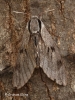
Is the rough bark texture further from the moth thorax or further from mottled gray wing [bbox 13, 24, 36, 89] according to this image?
the moth thorax

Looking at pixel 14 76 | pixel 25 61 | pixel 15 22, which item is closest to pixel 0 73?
pixel 14 76

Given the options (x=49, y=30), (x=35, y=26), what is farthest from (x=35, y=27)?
(x=49, y=30)

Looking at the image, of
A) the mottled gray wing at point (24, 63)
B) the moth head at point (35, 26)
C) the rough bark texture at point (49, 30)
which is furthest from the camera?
the moth head at point (35, 26)

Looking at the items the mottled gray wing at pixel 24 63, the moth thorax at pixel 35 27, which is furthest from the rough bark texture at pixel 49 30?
the moth thorax at pixel 35 27

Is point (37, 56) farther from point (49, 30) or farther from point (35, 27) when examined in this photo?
point (35, 27)

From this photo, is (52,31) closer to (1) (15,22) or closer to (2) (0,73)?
(1) (15,22)

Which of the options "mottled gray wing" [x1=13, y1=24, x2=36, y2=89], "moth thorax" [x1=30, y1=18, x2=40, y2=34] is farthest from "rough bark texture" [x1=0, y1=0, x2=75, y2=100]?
"moth thorax" [x1=30, y1=18, x2=40, y2=34]

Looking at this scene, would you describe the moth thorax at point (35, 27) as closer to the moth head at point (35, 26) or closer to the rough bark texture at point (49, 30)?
the moth head at point (35, 26)
